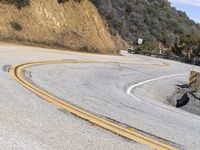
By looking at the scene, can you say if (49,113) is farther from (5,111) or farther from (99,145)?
(99,145)

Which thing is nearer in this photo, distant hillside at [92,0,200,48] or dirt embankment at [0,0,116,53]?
dirt embankment at [0,0,116,53]

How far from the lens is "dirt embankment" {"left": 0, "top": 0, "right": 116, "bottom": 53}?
33.3 metres

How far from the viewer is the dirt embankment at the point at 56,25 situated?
1313 inches

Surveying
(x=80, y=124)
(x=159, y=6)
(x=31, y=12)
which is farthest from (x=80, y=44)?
(x=159, y=6)

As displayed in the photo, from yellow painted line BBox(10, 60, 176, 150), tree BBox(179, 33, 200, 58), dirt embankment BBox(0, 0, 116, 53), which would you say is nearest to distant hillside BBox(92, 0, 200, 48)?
tree BBox(179, 33, 200, 58)

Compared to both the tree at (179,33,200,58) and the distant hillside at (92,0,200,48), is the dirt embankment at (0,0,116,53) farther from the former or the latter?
the tree at (179,33,200,58)

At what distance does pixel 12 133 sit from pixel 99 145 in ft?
4.36

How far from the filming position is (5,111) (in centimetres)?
786

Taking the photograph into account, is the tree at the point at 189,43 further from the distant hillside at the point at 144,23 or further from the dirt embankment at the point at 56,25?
the dirt embankment at the point at 56,25

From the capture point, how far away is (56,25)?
1513 inches

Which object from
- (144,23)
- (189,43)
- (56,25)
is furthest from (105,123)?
(144,23)

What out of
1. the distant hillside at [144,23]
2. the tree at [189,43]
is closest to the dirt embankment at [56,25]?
the distant hillside at [144,23]

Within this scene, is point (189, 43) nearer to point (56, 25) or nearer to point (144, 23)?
point (144, 23)

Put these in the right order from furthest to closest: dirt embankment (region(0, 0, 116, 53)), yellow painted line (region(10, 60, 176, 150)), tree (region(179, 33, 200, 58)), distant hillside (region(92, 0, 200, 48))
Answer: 1. distant hillside (region(92, 0, 200, 48))
2. tree (region(179, 33, 200, 58))
3. dirt embankment (region(0, 0, 116, 53))
4. yellow painted line (region(10, 60, 176, 150))
